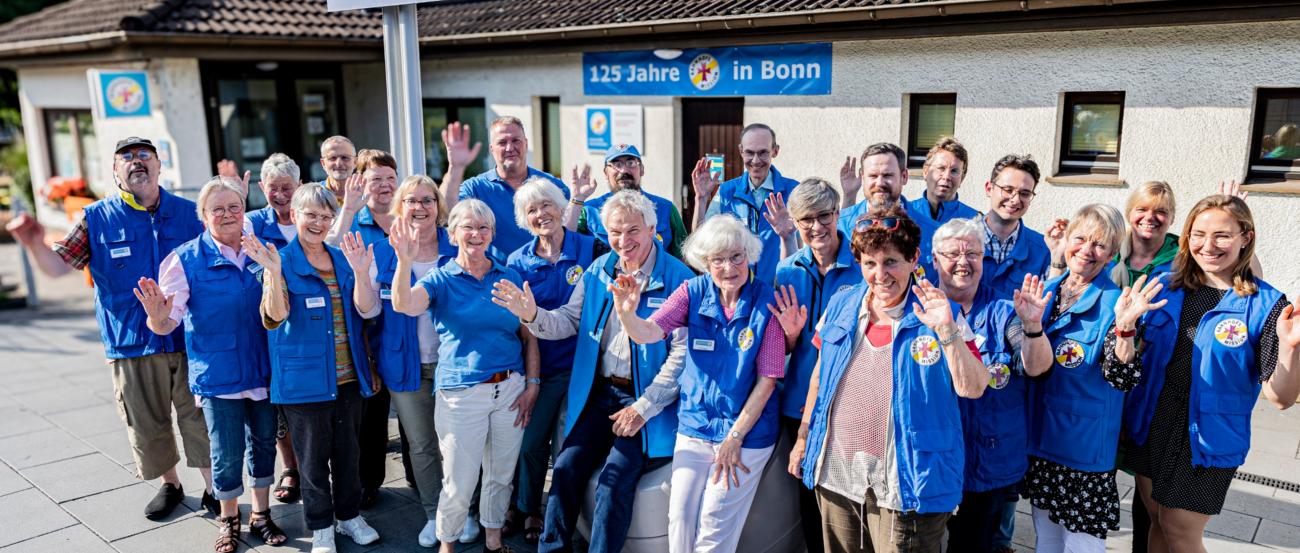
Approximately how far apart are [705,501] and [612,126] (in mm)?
7644

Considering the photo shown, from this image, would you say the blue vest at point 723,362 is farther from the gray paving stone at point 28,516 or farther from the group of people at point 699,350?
the gray paving stone at point 28,516

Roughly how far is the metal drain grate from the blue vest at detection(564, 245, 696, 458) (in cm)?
368

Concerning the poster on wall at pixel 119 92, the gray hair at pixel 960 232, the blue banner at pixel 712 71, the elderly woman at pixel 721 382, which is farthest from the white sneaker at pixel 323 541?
the poster on wall at pixel 119 92

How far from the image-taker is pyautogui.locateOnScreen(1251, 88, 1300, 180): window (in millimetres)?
6430

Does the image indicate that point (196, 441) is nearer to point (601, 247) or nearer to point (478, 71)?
point (601, 247)

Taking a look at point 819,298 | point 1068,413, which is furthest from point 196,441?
point 1068,413


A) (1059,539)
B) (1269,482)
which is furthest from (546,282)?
(1269,482)

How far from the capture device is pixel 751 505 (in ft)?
11.9

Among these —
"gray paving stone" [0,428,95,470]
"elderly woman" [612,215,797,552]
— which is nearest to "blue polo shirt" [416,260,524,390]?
"elderly woman" [612,215,797,552]

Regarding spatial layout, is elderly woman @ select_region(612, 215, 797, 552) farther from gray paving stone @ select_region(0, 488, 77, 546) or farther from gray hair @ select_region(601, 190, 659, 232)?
gray paving stone @ select_region(0, 488, 77, 546)

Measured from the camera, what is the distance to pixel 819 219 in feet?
11.7

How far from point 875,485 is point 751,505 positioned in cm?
80

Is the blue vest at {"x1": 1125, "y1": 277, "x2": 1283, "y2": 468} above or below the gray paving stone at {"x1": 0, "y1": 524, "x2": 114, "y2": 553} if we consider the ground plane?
above

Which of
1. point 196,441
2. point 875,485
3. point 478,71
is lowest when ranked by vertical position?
point 196,441
